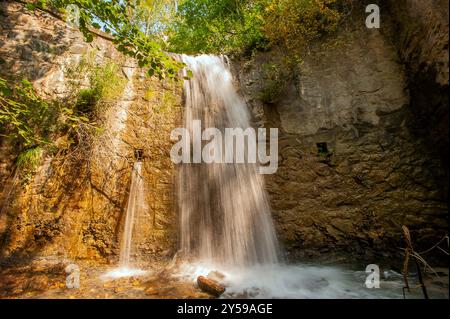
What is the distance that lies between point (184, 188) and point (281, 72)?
11.4 ft

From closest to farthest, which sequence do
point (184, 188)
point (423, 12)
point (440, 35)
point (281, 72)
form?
point (440, 35) < point (423, 12) < point (184, 188) < point (281, 72)

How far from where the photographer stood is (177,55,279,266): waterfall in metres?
4.66

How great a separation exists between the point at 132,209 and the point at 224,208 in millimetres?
1790

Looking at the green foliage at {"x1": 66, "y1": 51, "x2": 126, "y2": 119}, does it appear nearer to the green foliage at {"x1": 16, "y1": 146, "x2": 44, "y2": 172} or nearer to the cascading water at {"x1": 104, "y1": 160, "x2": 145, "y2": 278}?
the green foliage at {"x1": 16, "y1": 146, "x2": 44, "y2": 172}

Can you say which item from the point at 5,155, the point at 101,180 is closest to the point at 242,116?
the point at 101,180

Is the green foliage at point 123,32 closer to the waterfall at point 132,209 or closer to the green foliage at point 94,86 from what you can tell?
the green foliage at point 94,86

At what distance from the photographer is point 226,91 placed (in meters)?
6.09

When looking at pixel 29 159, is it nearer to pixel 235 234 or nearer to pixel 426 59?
pixel 235 234

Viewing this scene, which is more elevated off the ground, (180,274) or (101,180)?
(101,180)

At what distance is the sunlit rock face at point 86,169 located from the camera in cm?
442

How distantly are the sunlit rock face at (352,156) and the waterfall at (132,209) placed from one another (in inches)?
104

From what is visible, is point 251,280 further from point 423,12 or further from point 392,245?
point 423,12

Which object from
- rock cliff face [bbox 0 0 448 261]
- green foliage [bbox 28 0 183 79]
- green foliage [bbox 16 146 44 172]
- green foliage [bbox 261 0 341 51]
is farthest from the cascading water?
green foliage [bbox 261 0 341 51]

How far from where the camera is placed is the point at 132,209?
479cm
